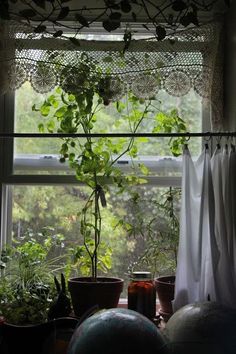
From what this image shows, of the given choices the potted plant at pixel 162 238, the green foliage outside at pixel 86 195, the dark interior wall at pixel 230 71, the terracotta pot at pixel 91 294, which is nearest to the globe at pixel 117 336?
the terracotta pot at pixel 91 294

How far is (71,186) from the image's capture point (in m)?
2.19

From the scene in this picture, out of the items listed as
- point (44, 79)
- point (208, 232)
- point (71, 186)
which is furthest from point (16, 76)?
point (208, 232)

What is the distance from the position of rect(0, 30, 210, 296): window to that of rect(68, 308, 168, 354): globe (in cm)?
75

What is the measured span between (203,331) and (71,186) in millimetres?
977

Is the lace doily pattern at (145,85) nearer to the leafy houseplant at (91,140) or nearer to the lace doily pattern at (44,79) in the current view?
the leafy houseplant at (91,140)

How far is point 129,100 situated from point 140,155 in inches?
10.2

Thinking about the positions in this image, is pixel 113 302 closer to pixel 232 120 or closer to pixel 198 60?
pixel 232 120

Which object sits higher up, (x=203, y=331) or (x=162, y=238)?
(x=162, y=238)

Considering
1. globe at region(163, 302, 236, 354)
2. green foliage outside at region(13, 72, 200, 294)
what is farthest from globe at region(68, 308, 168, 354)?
green foliage outside at region(13, 72, 200, 294)

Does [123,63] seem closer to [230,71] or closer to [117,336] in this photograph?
[230,71]

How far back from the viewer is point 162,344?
53.8 inches

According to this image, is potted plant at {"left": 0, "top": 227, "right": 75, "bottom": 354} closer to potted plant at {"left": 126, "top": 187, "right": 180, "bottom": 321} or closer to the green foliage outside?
the green foliage outside

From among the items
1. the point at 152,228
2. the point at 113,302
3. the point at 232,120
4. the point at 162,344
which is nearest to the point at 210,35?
the point at 232,120

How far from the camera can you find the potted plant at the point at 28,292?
1.71 meters
